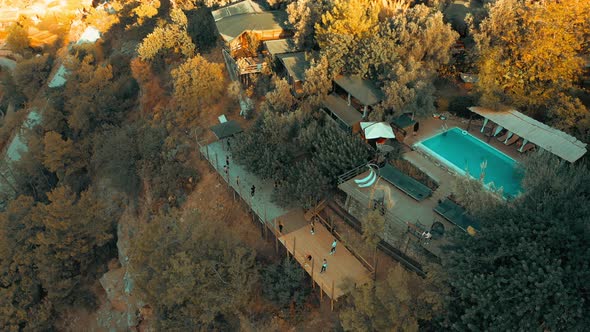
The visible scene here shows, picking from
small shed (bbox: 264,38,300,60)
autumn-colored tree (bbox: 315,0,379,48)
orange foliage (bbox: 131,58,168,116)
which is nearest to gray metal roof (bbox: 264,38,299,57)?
small shed (bbox: 264,38,300,60)

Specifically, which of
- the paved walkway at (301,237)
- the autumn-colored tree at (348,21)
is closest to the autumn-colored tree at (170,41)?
the autumn-colored tree at (348,21)

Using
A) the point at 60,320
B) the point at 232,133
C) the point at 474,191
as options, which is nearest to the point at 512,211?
the point at 474,191

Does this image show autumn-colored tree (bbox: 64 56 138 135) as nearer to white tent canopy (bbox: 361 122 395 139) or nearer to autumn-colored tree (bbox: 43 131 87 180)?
autumn-colored tree (bbox: 43 131 87 180)

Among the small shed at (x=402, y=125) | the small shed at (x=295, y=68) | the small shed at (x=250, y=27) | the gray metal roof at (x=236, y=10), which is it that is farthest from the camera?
the gray metal roof at (x=236, y=10)

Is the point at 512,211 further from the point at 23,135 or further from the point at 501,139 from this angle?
the point at 23,135

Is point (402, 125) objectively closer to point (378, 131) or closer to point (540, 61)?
point (378, 131)

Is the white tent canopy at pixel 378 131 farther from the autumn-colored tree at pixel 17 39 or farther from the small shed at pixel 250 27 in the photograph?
the autumn-colored tree at pixel 17 39

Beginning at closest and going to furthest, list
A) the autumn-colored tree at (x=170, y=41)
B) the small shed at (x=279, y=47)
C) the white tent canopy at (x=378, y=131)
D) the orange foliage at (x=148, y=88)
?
the white tent canopy at (x=378, y=131) < the small shed at (x=279, y=47) < the orange foliage at (x=148, y=88) < the autumn-colored tree at (x=170, y=41)
